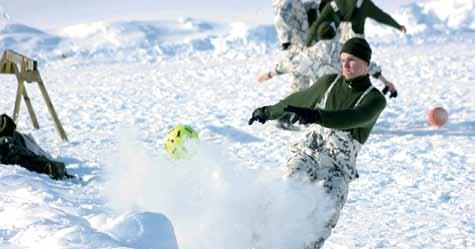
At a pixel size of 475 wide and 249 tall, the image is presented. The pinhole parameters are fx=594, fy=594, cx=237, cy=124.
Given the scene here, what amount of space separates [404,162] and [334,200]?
12.7 feet

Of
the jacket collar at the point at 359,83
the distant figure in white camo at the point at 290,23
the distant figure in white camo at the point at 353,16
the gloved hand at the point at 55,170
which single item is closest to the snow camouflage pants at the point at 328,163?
the jacket collar at the point at 359,83

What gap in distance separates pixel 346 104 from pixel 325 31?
15.4ft

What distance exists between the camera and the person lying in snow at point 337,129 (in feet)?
12.2

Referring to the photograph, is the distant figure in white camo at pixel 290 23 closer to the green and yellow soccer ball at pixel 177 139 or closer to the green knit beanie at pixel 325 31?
the green knit beanie at pixel 325 31

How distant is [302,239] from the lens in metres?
3.68

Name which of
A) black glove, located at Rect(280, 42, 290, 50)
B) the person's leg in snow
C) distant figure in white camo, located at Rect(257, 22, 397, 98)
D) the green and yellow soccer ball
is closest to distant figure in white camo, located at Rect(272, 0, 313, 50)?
black glove, located at Rect(280, 42, 290, 50)

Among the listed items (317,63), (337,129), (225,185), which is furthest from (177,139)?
(337,129)

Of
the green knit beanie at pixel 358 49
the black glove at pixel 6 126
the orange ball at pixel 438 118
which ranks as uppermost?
the green knit beanie at pixel 358 49

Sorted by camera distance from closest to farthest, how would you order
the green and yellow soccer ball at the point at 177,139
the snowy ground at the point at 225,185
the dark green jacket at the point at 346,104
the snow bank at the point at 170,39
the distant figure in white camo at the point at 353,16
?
the dark green jacket at the point at 346,104 → the snowy ground at the point at 225,185 → the green and yellow soccer ball at the point at 177,139 → the distant figure in white camo at the point at 353,16 → the snow bank at the point at 170,39

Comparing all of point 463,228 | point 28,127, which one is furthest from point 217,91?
point 463,228

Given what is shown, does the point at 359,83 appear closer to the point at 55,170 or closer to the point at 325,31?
the point at 55,170

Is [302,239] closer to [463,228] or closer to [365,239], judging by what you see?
[365,239]

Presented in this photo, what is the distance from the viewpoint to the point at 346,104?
3.78m

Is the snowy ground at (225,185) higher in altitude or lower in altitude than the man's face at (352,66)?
lower
